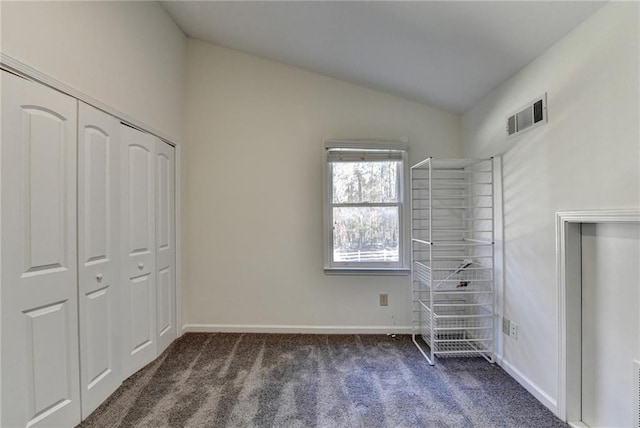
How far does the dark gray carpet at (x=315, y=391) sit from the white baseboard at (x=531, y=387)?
1.5 inches

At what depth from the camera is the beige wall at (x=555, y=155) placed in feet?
4.77

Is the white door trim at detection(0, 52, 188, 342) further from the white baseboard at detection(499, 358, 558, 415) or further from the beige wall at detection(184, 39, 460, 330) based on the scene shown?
the white baseboard at detection(499, 358, 558, 415)

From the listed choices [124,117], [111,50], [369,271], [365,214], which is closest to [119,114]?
[124,117]

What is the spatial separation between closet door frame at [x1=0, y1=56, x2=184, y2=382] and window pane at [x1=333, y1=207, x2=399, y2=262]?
5.09 feet

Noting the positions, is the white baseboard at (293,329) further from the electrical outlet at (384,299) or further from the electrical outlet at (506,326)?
the electrical outlet at (506,326)

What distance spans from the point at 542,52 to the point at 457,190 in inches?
55.1

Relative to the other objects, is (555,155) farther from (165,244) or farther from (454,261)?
(165,244)

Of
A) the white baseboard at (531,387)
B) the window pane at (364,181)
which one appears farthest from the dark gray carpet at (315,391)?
the window pane at (364,181)

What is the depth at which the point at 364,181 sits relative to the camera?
10.4ft

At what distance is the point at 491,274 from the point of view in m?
2.56

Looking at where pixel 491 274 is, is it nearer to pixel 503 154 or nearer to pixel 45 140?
pixel 503 154

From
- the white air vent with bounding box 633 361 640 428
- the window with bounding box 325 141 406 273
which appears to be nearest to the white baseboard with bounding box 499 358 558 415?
the white air vent with bounding box 633 361 640 428

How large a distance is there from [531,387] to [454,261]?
→ 3.99ft

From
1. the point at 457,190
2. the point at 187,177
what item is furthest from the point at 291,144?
the point at 457,190
